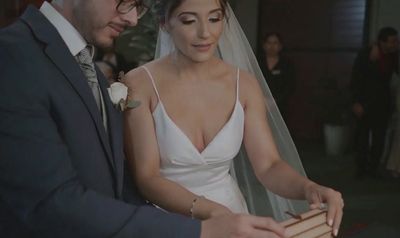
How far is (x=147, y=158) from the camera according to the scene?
1.49m

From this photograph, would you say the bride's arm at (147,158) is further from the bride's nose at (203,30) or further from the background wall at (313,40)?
the background wall at (313,40)

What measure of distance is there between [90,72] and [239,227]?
483 millimetres

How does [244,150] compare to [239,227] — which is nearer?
[239,227]

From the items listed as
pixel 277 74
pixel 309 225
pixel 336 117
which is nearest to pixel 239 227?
pixel 309 225

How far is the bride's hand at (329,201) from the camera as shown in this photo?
1.21m

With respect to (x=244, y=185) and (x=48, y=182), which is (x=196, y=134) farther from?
(x=48, y=182)

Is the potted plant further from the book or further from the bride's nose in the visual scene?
the book

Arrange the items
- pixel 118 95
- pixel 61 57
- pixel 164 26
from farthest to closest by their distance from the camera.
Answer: pixel 164 26, pixel 118 95, pixel 61 57

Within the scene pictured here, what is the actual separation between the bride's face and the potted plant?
198 inches

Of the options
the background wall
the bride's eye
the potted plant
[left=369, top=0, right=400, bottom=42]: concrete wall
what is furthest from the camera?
the background wall

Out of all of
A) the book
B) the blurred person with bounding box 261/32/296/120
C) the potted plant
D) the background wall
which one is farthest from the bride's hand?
the background wall

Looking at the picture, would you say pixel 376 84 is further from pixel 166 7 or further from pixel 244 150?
pixel 166 7

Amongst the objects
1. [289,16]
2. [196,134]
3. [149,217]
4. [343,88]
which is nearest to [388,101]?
[343,88]

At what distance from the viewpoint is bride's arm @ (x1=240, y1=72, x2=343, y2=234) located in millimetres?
1464
